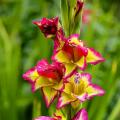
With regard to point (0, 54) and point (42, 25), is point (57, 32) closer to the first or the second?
point (42, 25)

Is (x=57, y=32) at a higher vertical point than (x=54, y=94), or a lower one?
higher

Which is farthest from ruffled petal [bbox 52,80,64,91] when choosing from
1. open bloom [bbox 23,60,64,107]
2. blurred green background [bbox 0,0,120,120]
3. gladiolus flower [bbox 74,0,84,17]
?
blurred green background [bbox 0,0,120,120]

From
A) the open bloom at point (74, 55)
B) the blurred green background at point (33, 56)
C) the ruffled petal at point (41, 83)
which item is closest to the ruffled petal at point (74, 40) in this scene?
the open bloom at point (74, 55)

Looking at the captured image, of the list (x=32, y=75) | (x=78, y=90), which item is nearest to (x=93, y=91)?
(x=78, y=90)

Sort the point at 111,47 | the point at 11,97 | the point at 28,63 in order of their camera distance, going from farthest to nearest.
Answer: the point at 111,47
the point at 28,63
the point at 11,97

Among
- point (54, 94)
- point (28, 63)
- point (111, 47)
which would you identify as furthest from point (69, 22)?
point (111, 47)

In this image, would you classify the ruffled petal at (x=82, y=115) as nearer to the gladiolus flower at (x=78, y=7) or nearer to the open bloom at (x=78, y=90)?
the open bloom at (x=78, y=90)

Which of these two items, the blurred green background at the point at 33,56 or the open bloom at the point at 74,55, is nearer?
the open bloom at the point at 74,55

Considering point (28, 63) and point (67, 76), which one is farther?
point (28, 63)
